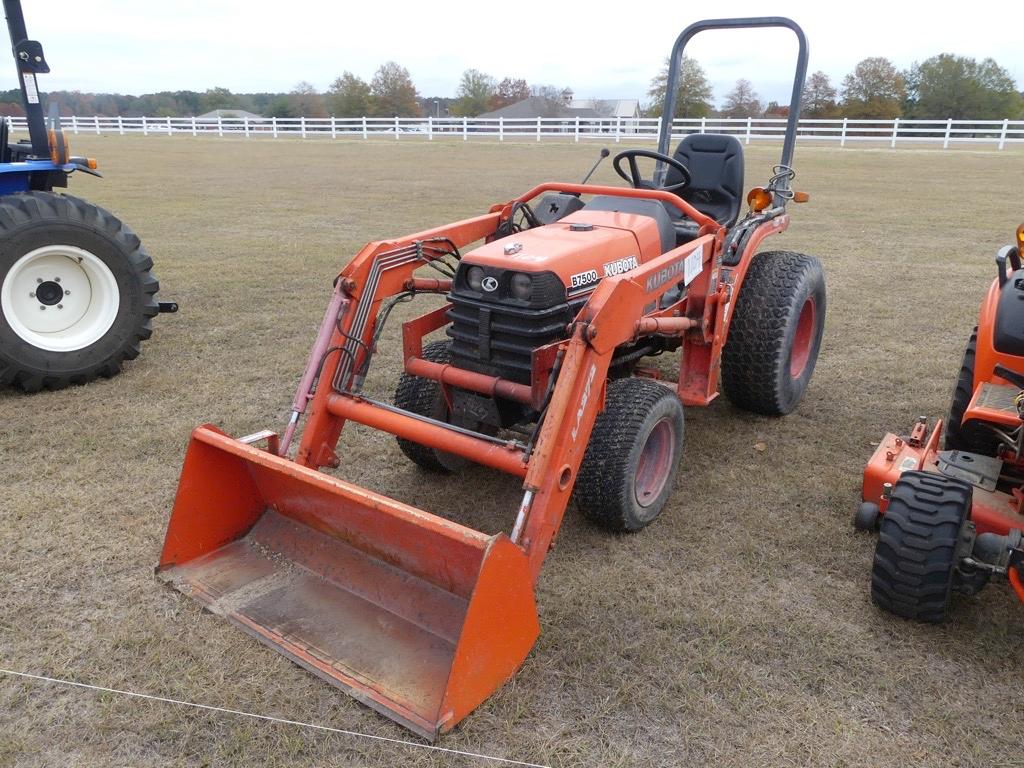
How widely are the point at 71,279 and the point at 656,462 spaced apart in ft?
12.3

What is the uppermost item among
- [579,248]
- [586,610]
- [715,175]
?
[715,175]

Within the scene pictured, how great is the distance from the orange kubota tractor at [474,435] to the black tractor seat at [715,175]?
35 cm

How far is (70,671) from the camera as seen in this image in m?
2.64

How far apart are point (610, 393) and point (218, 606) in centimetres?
170

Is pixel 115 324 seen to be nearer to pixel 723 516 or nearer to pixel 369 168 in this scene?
pixel 723 516

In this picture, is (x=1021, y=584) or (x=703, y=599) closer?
(x=1021, y=584)

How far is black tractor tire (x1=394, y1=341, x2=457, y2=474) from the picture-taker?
381cm

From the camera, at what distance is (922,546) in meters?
2.74

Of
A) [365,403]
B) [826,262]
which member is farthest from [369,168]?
[365,403]

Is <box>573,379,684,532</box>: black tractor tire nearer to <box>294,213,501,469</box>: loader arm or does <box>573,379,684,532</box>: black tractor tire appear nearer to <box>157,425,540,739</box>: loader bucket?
<box>157,425,540,739</box>: loader bucket

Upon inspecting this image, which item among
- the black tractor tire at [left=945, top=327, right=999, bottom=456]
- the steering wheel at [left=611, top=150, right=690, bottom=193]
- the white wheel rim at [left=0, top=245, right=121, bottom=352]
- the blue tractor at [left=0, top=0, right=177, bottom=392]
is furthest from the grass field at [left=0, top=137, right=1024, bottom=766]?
the steering wheel at [left=611, top=150, right=690, bottom=193]

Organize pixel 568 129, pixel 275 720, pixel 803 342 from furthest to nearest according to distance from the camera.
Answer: pixel 568 129 < pixel 803 342 < pixel 275 720

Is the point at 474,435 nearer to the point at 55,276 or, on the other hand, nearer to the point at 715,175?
the point at 715,175

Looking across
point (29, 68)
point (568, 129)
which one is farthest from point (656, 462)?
point (568, 129)
